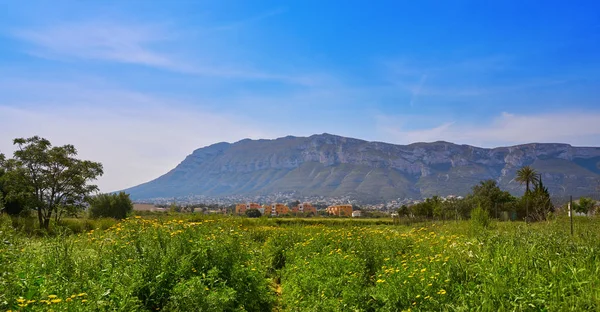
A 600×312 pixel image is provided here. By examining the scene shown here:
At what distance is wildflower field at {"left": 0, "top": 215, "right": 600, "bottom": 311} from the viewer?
4875mm

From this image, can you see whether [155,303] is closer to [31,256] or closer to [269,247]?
[31,256]

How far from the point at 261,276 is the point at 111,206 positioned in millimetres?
34235

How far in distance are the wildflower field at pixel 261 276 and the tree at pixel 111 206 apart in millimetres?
30500

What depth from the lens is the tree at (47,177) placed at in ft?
77.8

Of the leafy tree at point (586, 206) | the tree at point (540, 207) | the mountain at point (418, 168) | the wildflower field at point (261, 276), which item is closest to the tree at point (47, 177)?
the wildflower field at point (261, 276)

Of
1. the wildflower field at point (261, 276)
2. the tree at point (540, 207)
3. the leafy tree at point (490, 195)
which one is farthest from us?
the leafy tree at point (490, 195)

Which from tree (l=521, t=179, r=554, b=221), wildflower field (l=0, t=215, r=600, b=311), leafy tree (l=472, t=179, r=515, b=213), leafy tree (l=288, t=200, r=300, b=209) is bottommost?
leafy tree (l=288, t=200, r=300, b=209)

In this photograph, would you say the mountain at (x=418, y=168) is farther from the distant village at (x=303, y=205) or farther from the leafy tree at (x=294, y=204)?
the leafy tree at (x=294, y=204)

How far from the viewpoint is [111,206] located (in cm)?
3731

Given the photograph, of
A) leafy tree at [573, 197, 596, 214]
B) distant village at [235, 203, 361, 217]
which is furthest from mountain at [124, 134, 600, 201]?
leafy tree at [573, 197, 596, 214]

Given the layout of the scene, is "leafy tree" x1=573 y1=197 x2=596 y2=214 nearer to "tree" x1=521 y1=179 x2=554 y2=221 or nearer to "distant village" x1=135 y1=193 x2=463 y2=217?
"tree" x1=521 y1=179 x2=554 y2=221

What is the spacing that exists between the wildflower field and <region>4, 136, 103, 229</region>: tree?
1807cm

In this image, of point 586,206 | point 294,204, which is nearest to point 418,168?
point 294,204

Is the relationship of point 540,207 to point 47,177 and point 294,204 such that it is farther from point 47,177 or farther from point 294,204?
point 294,204
